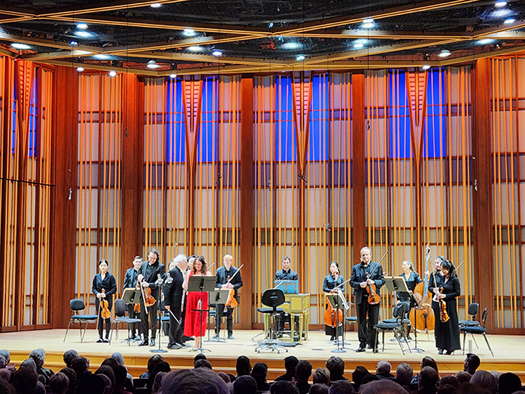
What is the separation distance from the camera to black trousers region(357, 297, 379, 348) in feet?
32.6

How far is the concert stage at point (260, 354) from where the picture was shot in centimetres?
894

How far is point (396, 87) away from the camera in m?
14.0

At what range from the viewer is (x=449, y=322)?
9.62 meters

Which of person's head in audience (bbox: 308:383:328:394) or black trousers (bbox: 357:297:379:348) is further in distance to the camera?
black trousers (bbox: 357:297:379:348)

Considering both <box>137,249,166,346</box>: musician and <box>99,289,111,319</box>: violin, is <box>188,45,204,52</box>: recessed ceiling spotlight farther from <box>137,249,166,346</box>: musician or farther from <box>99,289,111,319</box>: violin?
<box>99,289,111,319</box>: violin

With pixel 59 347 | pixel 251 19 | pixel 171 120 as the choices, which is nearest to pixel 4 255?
pixel 59 347

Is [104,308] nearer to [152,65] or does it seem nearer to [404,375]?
[152,65]

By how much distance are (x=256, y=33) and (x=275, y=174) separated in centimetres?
370

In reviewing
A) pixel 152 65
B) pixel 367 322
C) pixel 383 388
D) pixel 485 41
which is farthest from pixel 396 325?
pixel 383 388

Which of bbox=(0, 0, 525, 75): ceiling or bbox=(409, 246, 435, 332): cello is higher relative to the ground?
bbox=(0, 0, 525, 75): ceiling

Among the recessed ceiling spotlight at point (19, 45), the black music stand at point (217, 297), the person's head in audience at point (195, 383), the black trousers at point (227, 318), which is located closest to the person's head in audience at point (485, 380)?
the person's head in audience at point (195, 383)

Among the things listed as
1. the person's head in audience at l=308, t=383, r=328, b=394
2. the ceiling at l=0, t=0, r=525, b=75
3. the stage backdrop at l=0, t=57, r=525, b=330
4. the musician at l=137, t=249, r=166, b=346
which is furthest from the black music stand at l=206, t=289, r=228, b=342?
the person's head in audience at l=308, t=383, r=328, b=394

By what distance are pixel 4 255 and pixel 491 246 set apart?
8926 mm

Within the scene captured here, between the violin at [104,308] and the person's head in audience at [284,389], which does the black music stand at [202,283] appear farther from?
the person's head in audience at [284,389]
